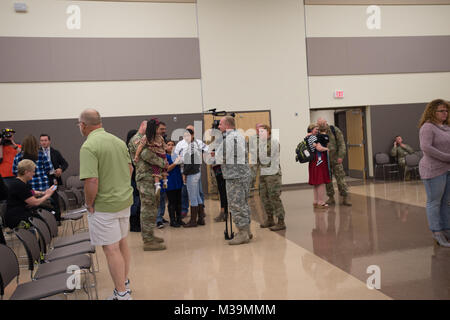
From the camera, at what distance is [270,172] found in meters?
5.04

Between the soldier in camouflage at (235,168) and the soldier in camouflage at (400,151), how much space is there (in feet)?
23.5

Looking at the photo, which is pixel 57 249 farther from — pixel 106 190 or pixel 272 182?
pixel 272 182

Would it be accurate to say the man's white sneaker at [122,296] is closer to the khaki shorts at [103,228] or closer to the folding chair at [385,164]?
the khaki shorts at [103,228]

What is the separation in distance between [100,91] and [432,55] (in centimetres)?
937

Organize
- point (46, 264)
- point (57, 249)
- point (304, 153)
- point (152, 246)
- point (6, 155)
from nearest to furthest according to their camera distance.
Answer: point (46, 264)
point (57, 249)
point (152, 246)
point (6, 155)
point (304, 153)

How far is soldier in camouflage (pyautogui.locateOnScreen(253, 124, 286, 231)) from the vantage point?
16.5 feet

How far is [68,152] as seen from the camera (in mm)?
8812

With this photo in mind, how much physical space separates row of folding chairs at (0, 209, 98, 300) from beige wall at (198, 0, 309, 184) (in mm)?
6407

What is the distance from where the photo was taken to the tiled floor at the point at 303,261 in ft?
10.0

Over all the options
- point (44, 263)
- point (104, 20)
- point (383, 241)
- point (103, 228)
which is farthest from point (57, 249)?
point (104, 20)

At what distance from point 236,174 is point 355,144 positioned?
7672mm
